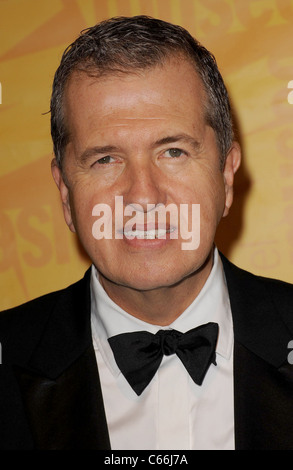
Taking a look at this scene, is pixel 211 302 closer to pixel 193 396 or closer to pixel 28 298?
pixel 193 396

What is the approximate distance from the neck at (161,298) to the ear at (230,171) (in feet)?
0.61

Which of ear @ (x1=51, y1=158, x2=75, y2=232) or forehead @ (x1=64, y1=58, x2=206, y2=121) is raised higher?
forehead @ (x1=64, y1=58, x2=206, y2=121)

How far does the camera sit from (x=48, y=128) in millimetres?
2797

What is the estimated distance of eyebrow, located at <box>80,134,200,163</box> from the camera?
2037 mm

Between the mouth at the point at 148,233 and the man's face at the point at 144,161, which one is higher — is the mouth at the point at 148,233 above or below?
below

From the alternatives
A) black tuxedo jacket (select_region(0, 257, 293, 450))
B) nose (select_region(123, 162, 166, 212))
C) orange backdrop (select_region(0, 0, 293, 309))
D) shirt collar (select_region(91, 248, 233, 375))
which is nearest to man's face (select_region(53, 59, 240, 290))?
nose (select_region(123, 162, 166, 212))

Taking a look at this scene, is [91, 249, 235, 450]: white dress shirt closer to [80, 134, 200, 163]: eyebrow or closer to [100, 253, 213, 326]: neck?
[100, 253, 213, 326]: neck

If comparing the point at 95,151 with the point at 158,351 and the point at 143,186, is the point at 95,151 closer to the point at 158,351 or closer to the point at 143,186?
the point at 143,186

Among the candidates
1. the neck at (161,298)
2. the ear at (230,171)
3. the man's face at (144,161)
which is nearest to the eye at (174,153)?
the man's face at (144,161)

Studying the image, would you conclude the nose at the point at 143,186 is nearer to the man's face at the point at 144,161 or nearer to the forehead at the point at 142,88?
the man's face at the point at 144,161

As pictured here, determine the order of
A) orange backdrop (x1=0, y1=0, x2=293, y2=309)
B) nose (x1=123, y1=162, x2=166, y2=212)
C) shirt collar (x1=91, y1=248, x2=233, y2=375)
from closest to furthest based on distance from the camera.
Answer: nose (x1=123, y1=162, x2=166, y2=212), shirt collar (x1=91, y1=248, x2=233, y2=375), orange backdrop (x1=0, y1=0, x2=293, y2=309)

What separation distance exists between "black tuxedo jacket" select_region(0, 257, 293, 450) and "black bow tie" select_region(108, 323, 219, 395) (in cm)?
9

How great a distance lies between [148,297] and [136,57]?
696mm

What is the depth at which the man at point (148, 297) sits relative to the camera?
80.2 inches
